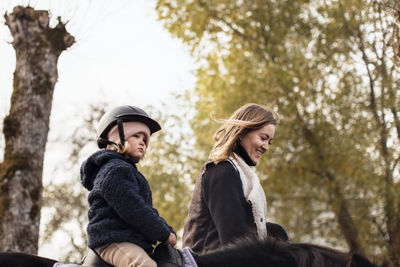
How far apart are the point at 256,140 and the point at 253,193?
394mm

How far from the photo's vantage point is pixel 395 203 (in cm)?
995

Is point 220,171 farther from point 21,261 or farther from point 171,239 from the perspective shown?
point 21,261

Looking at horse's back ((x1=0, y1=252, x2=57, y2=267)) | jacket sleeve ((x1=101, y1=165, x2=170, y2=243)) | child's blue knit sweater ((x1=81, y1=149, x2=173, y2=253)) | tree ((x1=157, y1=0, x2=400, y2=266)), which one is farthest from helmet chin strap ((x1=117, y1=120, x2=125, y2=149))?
tree ((x1=157, y1=0, x2=400, y2=266))

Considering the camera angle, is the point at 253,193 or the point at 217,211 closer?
the point at 217,211

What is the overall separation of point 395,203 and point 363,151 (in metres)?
1.42

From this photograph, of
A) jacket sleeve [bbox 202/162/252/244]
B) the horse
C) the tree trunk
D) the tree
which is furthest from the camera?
the tree

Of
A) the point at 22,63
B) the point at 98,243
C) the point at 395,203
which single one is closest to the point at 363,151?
the point at 395,203

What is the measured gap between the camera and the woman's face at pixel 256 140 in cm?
353

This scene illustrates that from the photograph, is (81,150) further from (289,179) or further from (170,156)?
(289,179)

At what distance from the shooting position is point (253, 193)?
3.31 meters

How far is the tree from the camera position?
1067 centimetres

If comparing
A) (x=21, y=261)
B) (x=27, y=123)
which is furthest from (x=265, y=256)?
(x=27, y=123)

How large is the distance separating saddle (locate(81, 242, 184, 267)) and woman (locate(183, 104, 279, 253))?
1.25 ft

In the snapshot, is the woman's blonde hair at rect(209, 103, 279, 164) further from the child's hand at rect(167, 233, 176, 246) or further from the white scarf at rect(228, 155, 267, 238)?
the child's hand at rect(167, 233, 176, 246)
